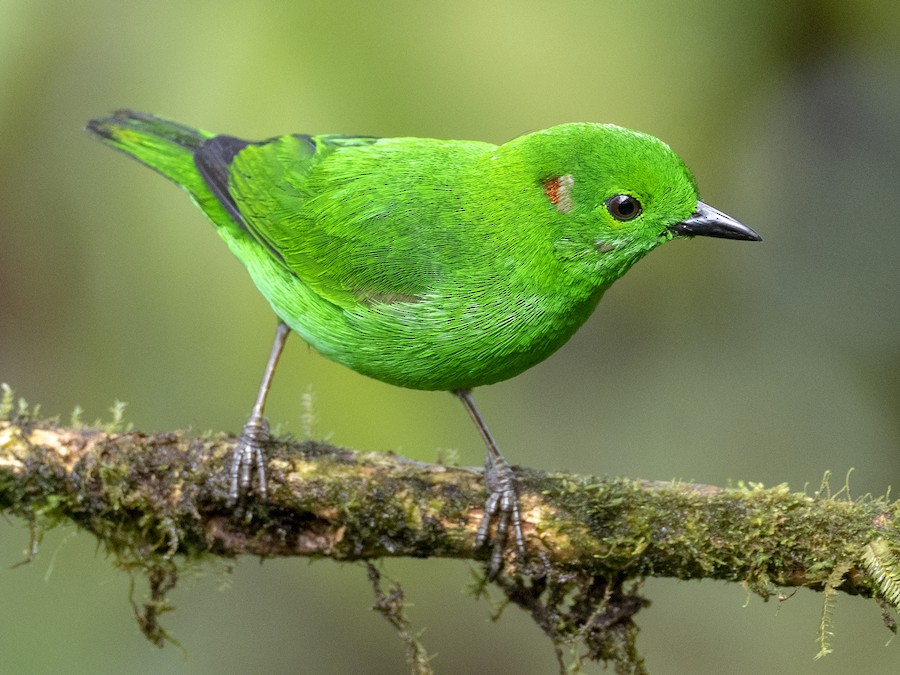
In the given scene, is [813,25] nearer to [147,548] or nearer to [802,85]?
[802,85]

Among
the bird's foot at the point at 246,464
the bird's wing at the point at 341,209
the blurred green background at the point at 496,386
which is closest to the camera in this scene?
the bird's foot at the point at 246,464

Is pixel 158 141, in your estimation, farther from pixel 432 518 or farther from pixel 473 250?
pixel 432 518

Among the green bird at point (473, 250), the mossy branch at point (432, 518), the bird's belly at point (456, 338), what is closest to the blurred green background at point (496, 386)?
the mossy branch at point (432, 518)

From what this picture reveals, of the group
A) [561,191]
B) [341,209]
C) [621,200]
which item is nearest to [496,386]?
[341,209]

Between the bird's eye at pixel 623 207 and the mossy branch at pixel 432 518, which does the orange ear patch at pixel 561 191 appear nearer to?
the bird's eye at pixel 623 207

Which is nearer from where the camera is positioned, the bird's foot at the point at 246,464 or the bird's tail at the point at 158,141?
the bird's foot at the point at 246,464

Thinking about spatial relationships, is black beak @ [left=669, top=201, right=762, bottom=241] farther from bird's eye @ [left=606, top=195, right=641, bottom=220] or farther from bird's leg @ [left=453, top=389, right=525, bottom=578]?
bird's leg @ [left=453, top=389, right=525, bottom=578]

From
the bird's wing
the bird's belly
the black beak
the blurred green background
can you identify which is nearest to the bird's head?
the black beak
